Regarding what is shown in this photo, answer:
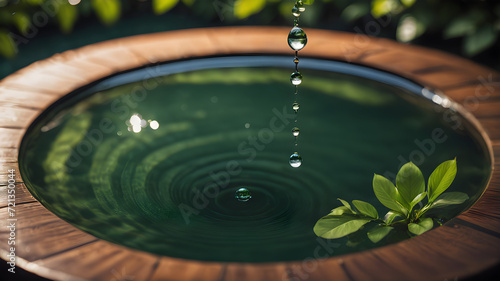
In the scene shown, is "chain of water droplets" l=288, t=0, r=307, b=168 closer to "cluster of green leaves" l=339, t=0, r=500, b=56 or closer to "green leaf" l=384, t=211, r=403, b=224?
"green leaf" l=384, t=211, r=403, b=224

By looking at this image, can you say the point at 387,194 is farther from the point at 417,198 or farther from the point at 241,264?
the point at 241,264

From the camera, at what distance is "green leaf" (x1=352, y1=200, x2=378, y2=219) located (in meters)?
1.35

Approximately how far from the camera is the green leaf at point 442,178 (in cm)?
133

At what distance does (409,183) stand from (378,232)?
0.16m

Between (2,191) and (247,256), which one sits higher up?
(2,191)

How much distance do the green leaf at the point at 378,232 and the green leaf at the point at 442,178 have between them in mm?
148

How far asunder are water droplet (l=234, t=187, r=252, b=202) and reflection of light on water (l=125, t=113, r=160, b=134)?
455 mm

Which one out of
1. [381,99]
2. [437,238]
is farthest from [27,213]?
[381,99]

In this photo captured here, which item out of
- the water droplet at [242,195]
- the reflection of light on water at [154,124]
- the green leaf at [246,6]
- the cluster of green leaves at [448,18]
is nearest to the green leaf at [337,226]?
the water droplet at [242,195]

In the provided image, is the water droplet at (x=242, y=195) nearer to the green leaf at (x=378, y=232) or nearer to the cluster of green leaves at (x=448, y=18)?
the green leaf at (x=378, y=232)

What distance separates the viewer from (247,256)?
1227mm

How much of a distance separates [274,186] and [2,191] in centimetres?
74

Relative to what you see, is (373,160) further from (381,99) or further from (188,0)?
(188,0)

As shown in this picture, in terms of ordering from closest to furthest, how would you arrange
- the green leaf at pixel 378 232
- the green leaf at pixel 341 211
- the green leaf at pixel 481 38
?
1. the green leaf at pixel 378 232
2. the green leaf at pixel 341 211
3. the green leaf at pixel 481 38
